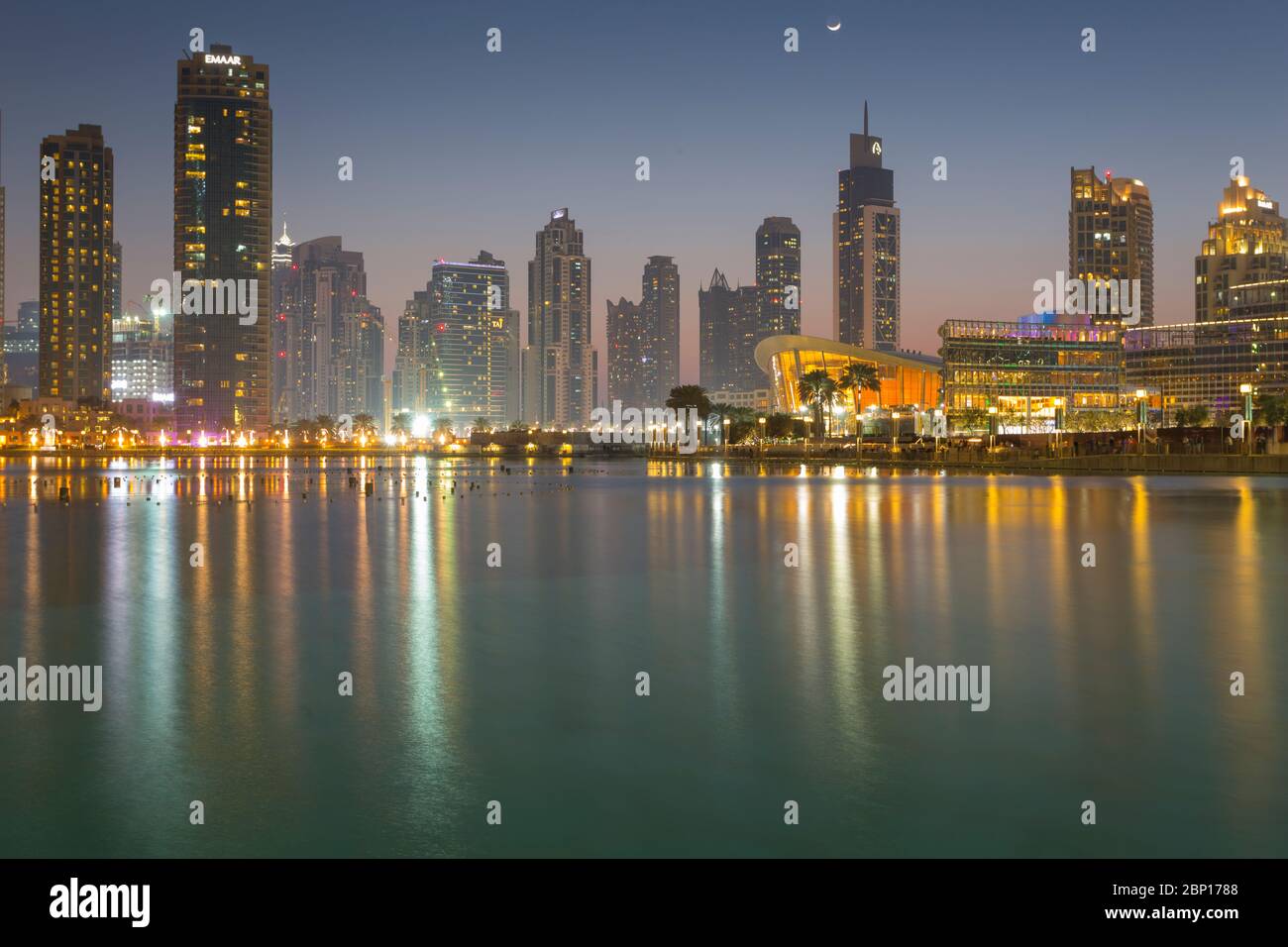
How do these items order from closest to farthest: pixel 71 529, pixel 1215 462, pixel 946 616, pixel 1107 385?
pixel 946 616 < pixel 71 529 < pixel 1215 462 < pixel 1107 385

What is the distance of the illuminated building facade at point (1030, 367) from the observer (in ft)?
583

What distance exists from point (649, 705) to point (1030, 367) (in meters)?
184

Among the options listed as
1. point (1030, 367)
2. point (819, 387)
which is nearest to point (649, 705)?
point (819, 387)

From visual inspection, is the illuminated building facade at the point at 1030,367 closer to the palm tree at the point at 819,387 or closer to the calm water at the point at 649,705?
the palm tree at the point at 819,387

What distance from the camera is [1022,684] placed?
37.2 ft

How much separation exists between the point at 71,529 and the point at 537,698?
90.7 ft

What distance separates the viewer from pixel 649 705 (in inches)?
415

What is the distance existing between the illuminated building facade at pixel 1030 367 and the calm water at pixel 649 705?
521ft

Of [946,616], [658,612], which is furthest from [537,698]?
[946,616]

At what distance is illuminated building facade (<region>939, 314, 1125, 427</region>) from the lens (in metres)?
178

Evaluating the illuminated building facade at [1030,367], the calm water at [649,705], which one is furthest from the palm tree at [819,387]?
the calm water at [649,705]

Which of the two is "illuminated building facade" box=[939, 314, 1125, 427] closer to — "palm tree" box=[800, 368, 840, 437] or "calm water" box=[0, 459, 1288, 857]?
"palm tree" box=[800, 368, 840, 437]

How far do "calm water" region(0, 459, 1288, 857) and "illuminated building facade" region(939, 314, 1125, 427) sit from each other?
159 m
